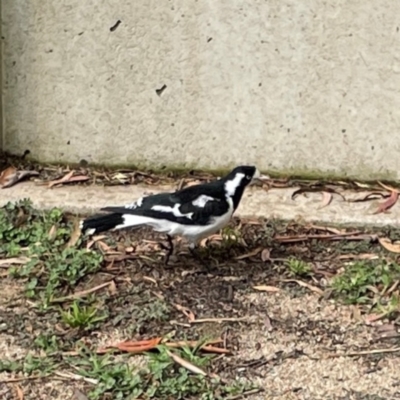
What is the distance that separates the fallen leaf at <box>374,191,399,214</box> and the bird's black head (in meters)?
0.75

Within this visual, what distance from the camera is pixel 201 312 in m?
4.83

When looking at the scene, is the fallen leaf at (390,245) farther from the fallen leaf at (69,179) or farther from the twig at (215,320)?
the fallen leaf at (69,179)

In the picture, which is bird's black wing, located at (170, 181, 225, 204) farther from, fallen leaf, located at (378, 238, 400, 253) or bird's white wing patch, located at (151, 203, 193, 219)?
fallen leaf, located at (378, 238, 400, 253)

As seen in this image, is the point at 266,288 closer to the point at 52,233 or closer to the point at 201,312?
the point at 201,312

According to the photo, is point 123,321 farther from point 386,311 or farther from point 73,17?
point 73,17

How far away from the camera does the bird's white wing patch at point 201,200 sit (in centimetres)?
521

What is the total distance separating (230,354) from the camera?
447 centimetres

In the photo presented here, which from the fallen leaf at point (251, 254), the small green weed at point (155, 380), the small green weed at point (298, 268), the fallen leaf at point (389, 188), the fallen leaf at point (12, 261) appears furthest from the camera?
the fallen leaf at point (389, 188)

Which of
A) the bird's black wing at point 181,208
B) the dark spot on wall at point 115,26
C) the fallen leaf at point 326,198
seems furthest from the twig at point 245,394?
the dark spot on wall at point 115,26

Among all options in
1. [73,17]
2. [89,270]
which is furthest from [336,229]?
[73,17]

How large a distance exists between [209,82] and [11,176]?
1.20 m

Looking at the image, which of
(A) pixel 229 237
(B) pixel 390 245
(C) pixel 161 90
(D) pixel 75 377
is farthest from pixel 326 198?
(D) pixel 75 377

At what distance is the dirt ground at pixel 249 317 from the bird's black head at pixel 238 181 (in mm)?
289

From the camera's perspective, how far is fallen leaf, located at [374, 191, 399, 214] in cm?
581
